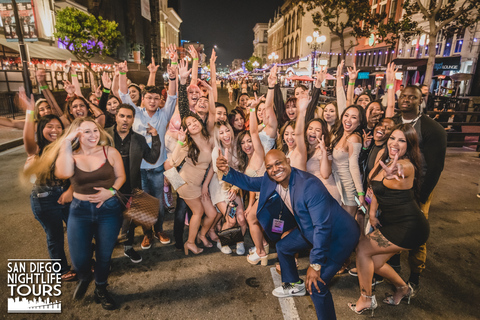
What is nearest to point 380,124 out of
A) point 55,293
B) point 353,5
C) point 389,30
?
point 55,293

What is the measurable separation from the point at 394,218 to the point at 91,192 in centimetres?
312

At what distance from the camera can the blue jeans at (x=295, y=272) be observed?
2383mm

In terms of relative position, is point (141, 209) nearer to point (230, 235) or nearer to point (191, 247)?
point (191, 247)

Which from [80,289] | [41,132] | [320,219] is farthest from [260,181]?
[41,132]

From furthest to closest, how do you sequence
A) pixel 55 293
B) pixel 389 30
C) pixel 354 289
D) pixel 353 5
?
1. pixel 353 5
2. pixel 389 30
3. pixel 354 289
4. pixel 55 293

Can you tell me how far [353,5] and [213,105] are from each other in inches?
745

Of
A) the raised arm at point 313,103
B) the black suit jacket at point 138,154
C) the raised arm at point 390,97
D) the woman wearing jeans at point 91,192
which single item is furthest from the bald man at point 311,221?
the raised arm at point 390,97

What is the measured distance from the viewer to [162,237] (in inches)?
164

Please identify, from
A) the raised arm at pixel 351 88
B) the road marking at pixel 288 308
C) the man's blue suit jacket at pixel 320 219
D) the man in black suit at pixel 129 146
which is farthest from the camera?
the raised arm at pixel 351 88

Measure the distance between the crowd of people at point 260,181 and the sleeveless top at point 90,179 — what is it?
12mm

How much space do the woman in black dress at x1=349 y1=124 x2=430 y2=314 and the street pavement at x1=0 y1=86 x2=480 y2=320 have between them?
389 millimetres

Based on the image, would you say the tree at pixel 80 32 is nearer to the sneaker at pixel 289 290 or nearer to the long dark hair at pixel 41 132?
the long dark hair at pixel 41 132

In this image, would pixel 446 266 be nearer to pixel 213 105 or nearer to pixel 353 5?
pixel 213 105

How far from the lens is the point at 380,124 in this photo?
3516 mm
